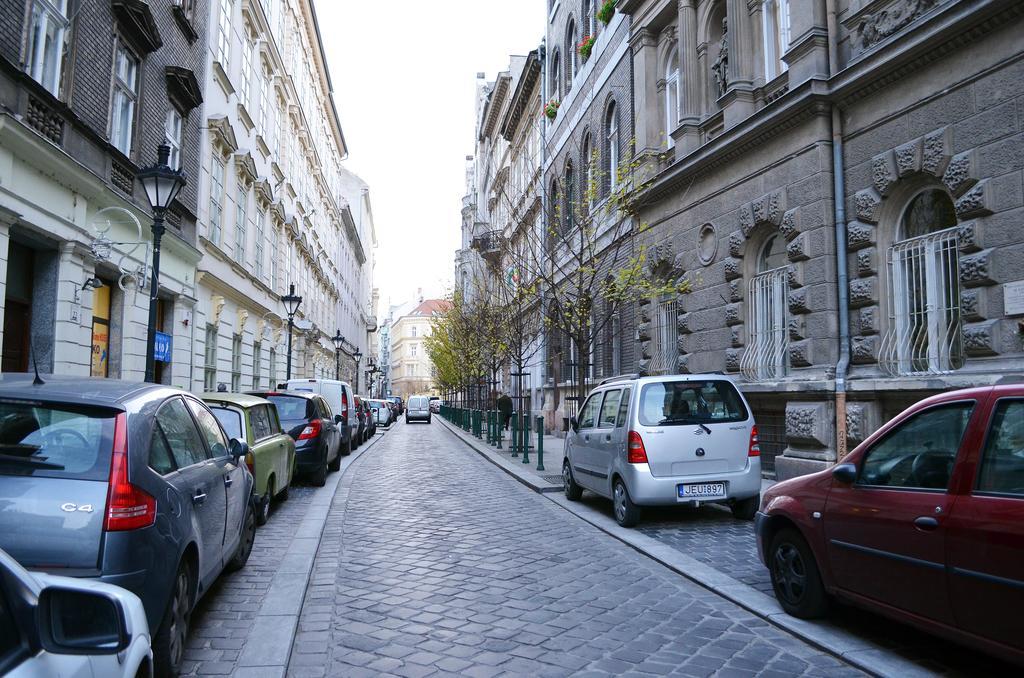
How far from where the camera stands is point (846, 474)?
488cm

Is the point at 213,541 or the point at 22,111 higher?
the point at 22,111

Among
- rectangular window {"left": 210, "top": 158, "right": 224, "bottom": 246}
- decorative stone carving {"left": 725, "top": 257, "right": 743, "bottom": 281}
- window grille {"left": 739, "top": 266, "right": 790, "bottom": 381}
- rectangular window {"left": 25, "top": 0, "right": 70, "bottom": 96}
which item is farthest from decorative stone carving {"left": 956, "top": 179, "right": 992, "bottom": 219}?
rectangular window {"left": 210, "top": 158, "right": 224, "bottom": 246}

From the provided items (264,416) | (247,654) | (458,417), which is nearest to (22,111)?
(264,416)

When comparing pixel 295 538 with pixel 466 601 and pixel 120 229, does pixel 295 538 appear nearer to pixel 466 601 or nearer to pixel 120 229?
pixel 466 601

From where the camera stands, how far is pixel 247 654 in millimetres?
4688

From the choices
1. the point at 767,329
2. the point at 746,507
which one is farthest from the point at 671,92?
the point at 746,507

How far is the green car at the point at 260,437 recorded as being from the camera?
9.04 m

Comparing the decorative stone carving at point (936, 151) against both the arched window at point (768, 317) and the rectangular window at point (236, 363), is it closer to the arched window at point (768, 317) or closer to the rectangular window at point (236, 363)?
the arched window at point (768, 317)

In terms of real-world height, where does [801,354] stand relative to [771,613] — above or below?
above

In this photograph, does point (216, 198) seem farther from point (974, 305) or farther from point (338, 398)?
point (974, 305)

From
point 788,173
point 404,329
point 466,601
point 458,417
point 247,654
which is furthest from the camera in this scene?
point 404,329

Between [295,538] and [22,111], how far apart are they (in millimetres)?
7123

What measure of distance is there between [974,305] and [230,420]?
9.05m

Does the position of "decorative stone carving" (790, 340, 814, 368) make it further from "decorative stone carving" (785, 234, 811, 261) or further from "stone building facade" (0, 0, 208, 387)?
"stone building facade" (0, 0, 208, 387)
